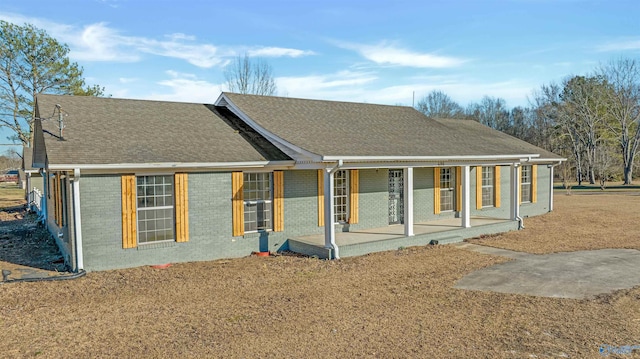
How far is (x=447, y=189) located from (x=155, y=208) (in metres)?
10.5

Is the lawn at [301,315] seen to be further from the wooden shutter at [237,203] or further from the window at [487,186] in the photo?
the window at [487,186]

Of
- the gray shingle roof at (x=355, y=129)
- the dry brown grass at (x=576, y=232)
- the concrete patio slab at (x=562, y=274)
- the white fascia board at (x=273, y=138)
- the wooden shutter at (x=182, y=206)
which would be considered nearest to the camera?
the concrete patio slab at (x=562, y=274)

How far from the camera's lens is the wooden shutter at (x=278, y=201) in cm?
1184

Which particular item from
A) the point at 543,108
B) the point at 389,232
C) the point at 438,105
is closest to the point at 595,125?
the point at 543,108

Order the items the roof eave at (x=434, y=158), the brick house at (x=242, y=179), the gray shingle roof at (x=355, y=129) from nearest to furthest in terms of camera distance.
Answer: the brick house at (x=242, y=179) → the roof eave at (x=434, y=158) → the gray shingle roof at (x=355, y=129)

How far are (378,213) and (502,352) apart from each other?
8790 millimetres

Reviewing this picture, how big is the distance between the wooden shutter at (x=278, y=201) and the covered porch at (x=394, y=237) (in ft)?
1.84

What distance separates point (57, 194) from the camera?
1273 cm

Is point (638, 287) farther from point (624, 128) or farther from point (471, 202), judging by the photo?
point (624, 128)

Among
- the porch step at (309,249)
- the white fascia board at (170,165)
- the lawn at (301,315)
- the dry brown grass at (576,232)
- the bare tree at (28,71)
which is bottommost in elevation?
the dry brown grass at (576,232)

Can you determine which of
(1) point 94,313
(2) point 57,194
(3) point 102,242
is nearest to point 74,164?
(3) point 102,242

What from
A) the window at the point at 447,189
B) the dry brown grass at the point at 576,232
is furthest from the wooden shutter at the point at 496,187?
the window at the point at 447,189

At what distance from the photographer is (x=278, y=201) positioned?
11.9m

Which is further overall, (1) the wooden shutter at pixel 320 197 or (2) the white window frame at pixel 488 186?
(2) the white window frame at pixel 488 186
